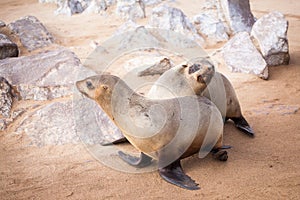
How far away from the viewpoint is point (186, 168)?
2.71m

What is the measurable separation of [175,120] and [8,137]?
1.74m

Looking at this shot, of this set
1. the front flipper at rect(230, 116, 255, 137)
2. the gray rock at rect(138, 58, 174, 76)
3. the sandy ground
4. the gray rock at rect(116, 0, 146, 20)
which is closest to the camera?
the sandy ground

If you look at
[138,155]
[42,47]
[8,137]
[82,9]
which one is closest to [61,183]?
[138,155]

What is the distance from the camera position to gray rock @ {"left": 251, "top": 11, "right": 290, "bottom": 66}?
506 centimetres

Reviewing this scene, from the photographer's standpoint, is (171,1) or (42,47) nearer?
(42,47)

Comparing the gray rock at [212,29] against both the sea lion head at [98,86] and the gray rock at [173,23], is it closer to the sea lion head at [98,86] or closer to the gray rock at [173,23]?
the gray rock at [173,23]

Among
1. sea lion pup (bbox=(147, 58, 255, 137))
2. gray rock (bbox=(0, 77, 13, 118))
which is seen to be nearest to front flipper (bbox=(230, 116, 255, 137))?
sea lion pup (bbox=(147, 58, 255, 137))

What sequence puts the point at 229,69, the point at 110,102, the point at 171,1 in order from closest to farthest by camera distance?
the point at 110,102 < the point at 229,69 < the point at 171,1

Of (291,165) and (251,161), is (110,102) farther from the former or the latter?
(291,165)

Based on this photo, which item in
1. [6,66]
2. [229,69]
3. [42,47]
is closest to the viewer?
[6,66]

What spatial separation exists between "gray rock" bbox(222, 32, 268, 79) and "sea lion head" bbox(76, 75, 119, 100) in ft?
9.35

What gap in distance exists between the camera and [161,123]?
8.24 feet

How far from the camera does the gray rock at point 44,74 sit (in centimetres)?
399

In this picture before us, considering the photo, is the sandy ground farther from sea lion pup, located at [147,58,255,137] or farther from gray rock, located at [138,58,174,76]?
gray rock, located at [138,58,174,76]
